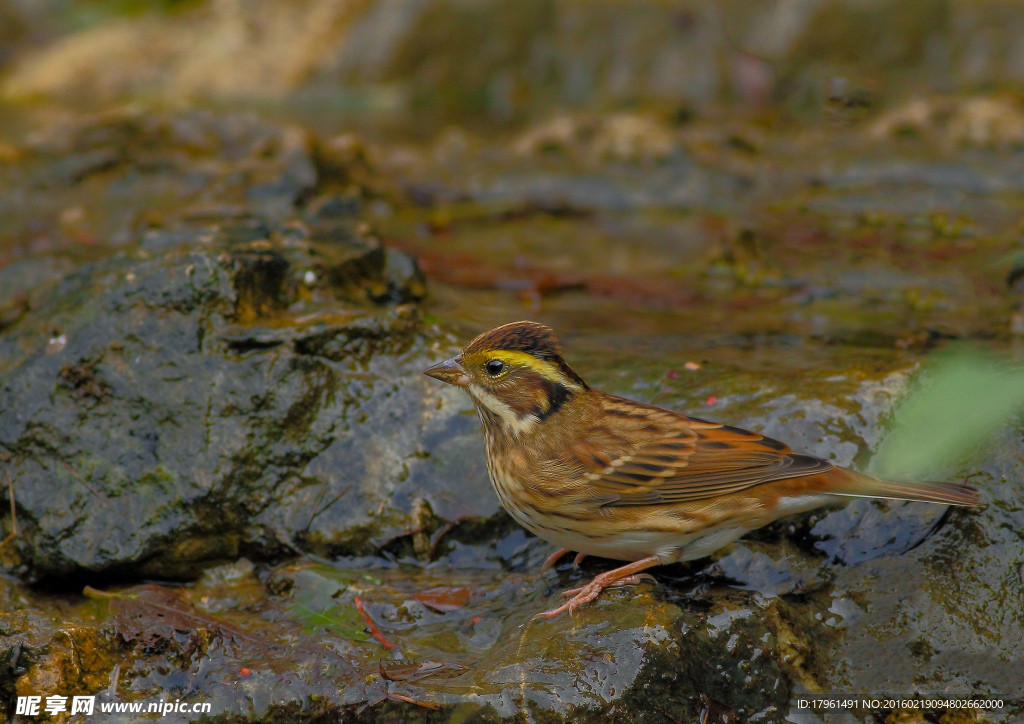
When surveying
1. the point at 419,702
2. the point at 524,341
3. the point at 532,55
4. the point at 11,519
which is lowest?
the point at 419,702

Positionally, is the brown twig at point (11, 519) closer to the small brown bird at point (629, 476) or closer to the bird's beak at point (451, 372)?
the bird's beak at point (451, 372)

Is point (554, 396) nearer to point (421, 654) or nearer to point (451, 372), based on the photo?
point (451, 372)

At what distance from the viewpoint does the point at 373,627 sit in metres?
4.70

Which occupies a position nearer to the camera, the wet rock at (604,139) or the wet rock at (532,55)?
the wet rock at (604,139)

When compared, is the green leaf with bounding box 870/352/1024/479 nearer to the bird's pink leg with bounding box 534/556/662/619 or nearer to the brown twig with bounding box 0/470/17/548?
the bird's pink leg with bounding box 534/556/662/619

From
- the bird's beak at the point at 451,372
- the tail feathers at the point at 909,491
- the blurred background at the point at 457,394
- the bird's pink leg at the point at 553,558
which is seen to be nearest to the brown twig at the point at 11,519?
the blurred background at the point at 457,394

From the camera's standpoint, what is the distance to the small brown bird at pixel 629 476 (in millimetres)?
4762

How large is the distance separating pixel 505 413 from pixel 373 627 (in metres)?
1.35

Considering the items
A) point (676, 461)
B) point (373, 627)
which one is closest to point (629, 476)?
point (676, 461)

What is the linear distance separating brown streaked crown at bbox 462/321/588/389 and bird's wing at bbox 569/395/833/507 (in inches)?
19.9

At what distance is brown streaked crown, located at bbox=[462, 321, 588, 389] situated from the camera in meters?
5.18

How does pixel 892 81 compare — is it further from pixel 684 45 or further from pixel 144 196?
pixel 144 196

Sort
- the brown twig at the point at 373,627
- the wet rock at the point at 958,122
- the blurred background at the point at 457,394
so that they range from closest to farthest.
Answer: the blurred background at the point at 457,394
the brown twig at the point at 373,627
the wet rock at the point at 958,122

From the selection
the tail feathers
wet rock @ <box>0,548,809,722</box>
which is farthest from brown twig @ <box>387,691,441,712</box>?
the tail feathers
